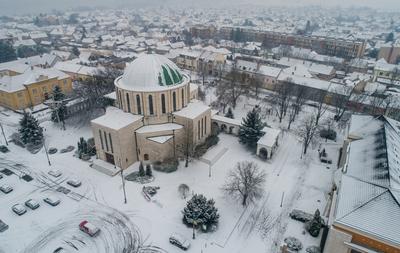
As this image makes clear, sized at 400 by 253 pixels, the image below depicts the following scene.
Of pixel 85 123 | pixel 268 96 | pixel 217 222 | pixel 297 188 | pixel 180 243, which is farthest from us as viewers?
pixel 268 96

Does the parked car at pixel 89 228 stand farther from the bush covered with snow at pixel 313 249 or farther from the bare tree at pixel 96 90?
the bare tree at pixel 96 90

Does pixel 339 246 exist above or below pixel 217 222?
above

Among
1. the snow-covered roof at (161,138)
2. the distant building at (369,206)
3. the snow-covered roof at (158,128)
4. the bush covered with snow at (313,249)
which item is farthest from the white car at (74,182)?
the distant building at (369,206)

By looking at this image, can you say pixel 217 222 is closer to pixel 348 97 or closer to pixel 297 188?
pixel 297 188

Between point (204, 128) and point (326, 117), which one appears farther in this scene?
point (326, 117)

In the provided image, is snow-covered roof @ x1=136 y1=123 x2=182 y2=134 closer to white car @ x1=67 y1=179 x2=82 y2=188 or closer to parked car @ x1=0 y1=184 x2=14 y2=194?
white car @ x1=67 y1=179 x2=82 y2=188

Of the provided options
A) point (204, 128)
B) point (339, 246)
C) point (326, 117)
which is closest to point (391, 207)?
point (339, 246)

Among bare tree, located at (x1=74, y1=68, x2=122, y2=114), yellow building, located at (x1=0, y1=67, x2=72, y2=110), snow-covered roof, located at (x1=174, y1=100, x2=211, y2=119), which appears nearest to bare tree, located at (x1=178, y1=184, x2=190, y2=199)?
snow-covered roof, located at (x1=174, y1=100, x2=211, y2=119)
